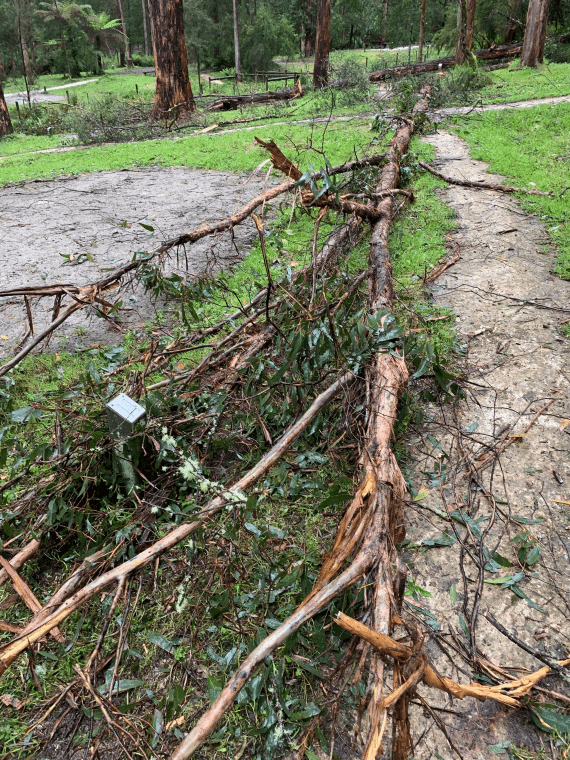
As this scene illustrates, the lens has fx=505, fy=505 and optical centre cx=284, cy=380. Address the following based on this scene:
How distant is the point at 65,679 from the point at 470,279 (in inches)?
154

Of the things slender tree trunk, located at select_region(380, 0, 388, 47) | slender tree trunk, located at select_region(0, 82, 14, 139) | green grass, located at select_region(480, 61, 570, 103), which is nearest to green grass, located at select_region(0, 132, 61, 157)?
slender tree trunk, located at select_region(0, 82, 14, 139)

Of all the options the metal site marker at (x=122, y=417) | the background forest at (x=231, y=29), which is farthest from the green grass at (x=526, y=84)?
the metal site marker at (x=122, y=417)

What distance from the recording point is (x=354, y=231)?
4812mm

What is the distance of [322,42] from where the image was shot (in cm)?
1494

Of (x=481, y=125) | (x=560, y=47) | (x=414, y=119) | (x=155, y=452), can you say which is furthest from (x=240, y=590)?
(x=560, y=47)

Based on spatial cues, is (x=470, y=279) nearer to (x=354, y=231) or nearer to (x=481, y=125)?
(x=354, y=231)

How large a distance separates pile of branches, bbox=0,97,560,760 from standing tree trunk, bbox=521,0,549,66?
14.9 meters

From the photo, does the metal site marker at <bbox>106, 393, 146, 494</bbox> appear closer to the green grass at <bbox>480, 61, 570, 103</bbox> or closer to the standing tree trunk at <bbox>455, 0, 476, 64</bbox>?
the green grass at <bbox>480, 61, 570, 103</bbox>

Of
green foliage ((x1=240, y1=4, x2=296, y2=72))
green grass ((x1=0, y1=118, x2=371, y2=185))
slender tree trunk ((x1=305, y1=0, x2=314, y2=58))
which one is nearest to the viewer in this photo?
green grass ((x1=0, y1=118, x2=371, y2=185))

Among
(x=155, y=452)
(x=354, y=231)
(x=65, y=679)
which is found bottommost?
(x=65, y=679)

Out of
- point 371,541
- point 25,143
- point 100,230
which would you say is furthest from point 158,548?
point 25,143

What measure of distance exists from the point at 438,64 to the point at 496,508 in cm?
1898

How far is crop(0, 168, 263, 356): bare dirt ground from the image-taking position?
4.24m

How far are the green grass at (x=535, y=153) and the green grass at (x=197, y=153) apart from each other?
202 cm
